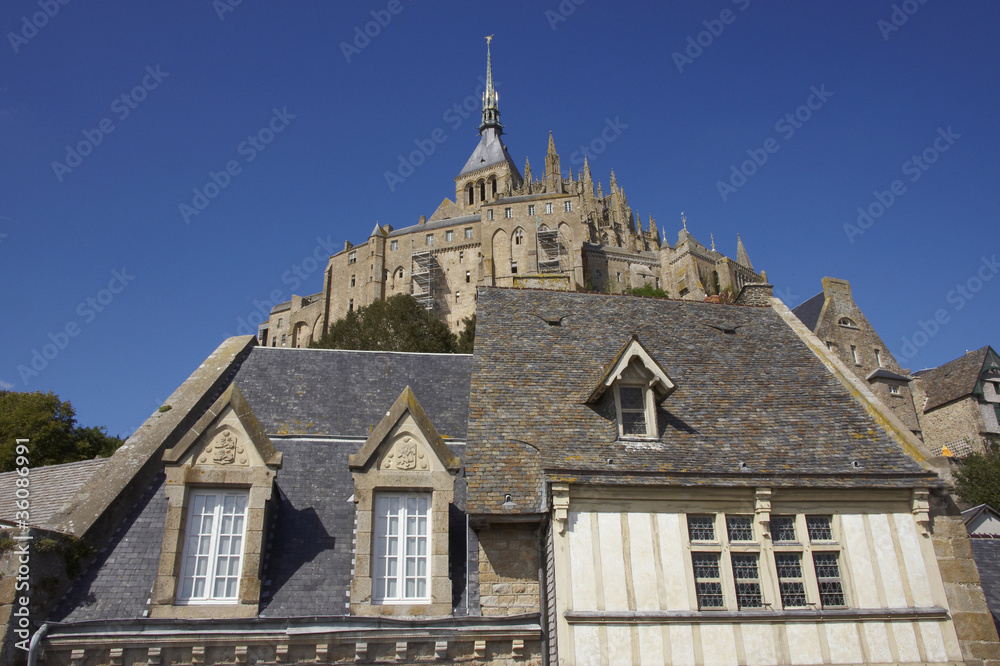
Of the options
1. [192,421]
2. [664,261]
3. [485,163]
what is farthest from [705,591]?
[485,163]

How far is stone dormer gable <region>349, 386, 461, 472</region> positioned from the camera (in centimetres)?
1005

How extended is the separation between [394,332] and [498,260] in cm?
3489

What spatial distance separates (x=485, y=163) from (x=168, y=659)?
110 metres

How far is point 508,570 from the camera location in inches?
385

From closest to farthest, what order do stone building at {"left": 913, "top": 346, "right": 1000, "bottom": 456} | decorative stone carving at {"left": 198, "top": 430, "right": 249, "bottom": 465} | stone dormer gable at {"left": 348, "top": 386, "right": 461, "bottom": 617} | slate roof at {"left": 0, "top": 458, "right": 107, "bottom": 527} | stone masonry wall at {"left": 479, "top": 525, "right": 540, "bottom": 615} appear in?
stone dormer gable at {"left": 348, "top": 386, "right": 461, "bottom": 617} → stone masonry wall at {"left": 479, "top": 525, "right": 540, "bottom": 615} → decorative stone carving at {"left": 198, "top": 430, "right": 249, "bottom": 465} → slate roof at {"left": 0, "top": 458, "right": 107, "bottom": 527} → stone building at {"left": 913, "top": 346, "right": 1000, "bottom": 456}

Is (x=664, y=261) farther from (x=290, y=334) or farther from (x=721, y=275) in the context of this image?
(x=290, y=334)

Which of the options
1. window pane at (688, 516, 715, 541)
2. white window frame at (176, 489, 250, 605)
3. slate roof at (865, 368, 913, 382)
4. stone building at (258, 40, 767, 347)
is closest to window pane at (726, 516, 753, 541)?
window pane at (688, 516, 715, 541)

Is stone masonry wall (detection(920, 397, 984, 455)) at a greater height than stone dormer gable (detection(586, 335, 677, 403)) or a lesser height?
greater

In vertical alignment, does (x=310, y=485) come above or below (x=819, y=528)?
above

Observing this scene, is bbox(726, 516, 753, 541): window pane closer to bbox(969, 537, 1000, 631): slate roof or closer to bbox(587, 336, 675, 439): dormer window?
bbox(587, 336, 675, 439): dormer window

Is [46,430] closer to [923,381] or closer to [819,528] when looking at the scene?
[819,528]

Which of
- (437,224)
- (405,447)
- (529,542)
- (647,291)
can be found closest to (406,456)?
(405,447)

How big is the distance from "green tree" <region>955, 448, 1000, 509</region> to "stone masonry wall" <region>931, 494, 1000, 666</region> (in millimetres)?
23647

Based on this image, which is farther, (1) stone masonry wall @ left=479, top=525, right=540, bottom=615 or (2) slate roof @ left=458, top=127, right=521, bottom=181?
(2) slate roof @ left=458, top=127, right=521, bottom=181
